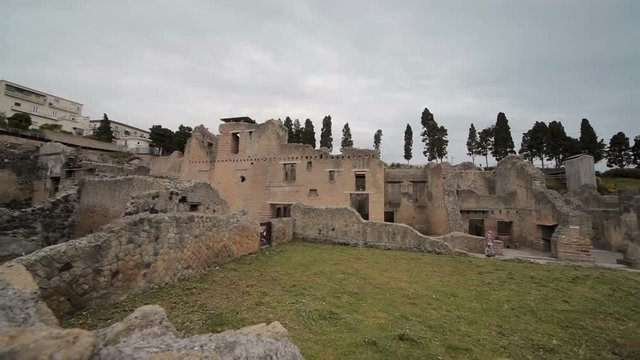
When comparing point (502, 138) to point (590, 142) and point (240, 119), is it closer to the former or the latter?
point (590, 142)

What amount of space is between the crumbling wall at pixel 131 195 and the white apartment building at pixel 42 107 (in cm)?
→ 5355

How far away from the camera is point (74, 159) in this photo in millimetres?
19281

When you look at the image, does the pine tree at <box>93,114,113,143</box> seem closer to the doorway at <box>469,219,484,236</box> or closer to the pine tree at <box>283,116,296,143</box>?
the pine tree at <box>283,116,296,143</box>

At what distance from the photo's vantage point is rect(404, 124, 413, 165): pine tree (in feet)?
182

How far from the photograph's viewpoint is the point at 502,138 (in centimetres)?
4619

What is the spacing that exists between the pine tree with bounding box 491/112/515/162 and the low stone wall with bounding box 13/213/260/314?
1940 inches

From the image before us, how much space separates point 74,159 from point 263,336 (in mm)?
22857

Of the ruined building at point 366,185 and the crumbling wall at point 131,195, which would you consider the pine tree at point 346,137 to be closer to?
the ruined building at point 366,185

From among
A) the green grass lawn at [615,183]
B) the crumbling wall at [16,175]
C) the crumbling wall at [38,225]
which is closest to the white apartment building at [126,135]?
the crumbling wall at [16,175]

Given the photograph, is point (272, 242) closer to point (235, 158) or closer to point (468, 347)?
point (468, 347)

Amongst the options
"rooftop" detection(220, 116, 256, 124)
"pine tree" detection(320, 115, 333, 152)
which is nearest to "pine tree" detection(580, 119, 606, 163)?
"pine tree" detection(320, 115, 333, 152)


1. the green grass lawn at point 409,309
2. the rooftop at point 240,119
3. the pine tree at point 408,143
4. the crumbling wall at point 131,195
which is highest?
the pine tree at point 408,143

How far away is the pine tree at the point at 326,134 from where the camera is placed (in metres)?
54.6

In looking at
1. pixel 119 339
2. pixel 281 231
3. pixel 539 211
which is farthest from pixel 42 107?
pixel 539 211
